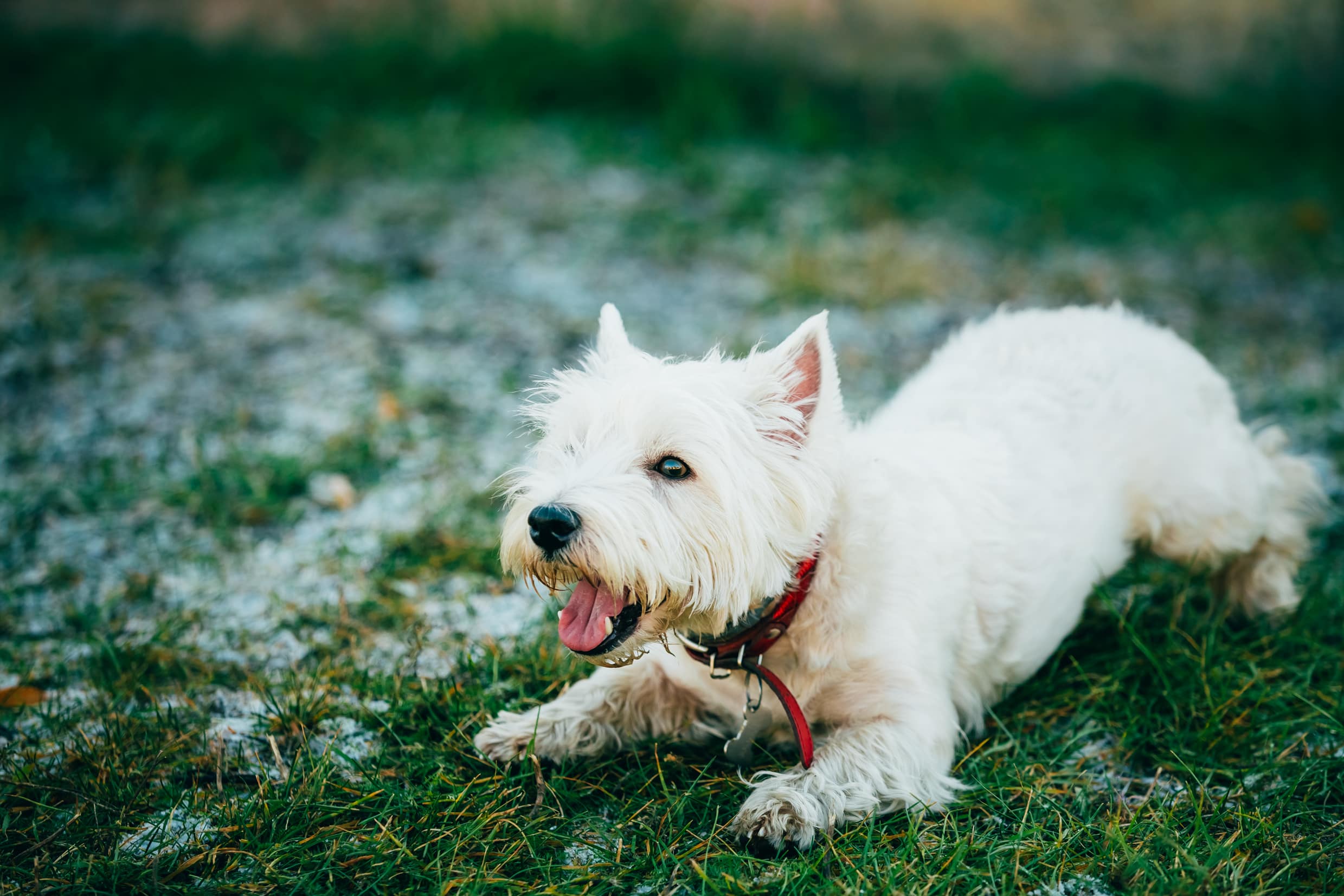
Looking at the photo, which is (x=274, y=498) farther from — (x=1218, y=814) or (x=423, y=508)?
(x=1218, y=814)

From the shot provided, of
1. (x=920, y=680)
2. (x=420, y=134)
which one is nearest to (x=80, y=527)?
(x=920, y=680)

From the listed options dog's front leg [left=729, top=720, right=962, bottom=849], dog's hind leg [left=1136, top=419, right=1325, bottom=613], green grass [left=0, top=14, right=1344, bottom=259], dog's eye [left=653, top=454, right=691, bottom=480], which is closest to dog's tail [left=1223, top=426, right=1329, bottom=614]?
dog's hind leg [left=1136, top=419, right=1325, bottom=613]

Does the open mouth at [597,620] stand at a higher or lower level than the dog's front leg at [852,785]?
higher

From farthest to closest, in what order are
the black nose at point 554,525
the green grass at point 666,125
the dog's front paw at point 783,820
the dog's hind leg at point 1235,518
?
the green grass at point 666,125, the dog's hind leg at point 1235,518, the dog's front paw at point 783,820, the black nose at point 554,525

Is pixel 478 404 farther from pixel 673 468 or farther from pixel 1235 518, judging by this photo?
pixel 1235 518

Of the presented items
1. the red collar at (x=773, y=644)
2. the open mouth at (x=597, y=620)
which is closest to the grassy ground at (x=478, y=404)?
the red collar at (x=773, y=644)

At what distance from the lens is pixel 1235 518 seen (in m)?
3.49

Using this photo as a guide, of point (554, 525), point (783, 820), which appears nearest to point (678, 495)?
point (554, 525)

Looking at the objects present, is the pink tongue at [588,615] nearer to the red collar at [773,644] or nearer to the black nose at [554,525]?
the black nose at [554,525]

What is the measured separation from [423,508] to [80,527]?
154 cm

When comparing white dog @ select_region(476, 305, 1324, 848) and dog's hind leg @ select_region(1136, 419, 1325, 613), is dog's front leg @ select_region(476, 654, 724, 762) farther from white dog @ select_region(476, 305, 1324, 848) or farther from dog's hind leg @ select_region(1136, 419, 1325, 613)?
dog's hind leg @ select_region(1136, 419, 1325, 613)

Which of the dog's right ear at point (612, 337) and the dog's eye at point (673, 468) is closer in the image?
the dog's eye at point (673, 468)

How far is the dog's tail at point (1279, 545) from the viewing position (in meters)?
3.58

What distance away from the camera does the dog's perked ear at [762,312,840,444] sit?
2580mm
